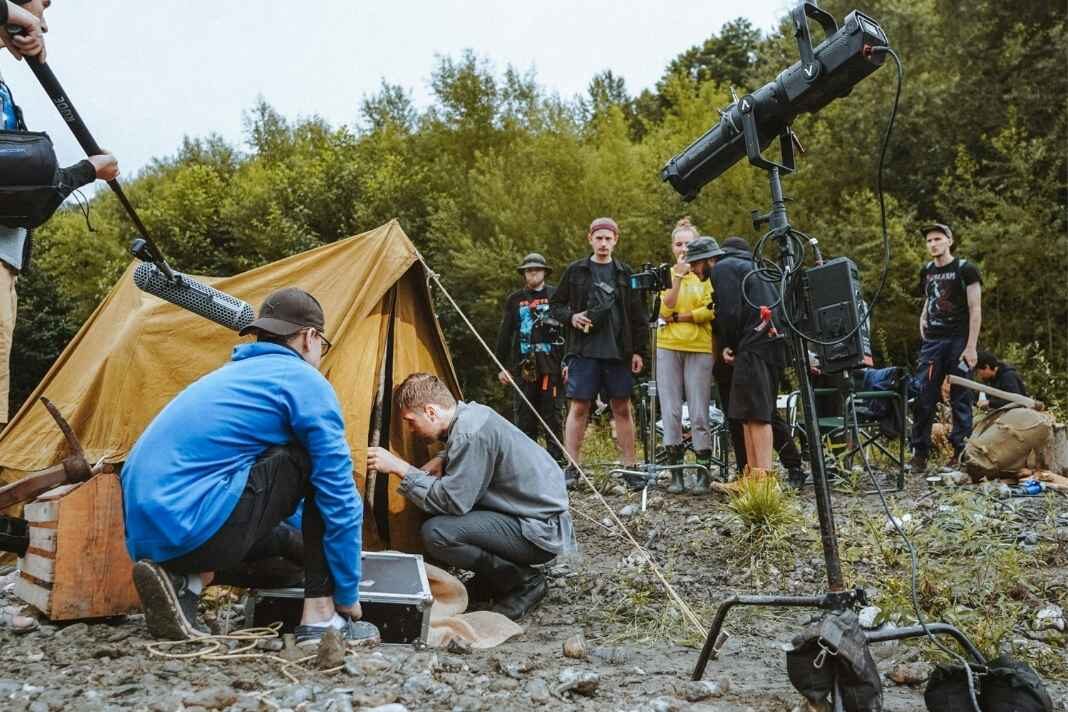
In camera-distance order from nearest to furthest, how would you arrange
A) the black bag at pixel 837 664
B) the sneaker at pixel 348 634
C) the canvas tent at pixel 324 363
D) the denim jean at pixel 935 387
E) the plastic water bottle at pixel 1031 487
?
the black bag at pixel 837 664, the sneaker at pixel 348 634, the canvas tent at pixel 324 363, the plastic water bottle at pixel 1031 487, the denim jean at pixel 935 387

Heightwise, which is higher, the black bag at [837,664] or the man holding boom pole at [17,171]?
the man holding boom pole at [17,171]

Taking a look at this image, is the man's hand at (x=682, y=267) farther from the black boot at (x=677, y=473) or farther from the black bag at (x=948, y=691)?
the black bag at (x=948, y=691)

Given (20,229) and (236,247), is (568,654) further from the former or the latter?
(236,247)

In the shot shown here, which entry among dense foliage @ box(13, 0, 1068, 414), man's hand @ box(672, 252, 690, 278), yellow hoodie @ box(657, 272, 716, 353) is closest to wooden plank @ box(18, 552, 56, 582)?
yellow hoodie @ box(657, 272, 716, 353)

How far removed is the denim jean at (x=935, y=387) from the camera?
23.0 feet

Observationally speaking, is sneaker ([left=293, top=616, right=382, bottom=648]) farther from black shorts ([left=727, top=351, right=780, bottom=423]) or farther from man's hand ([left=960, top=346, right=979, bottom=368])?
man's hand ([left=960, top=346, right=979, bottom=368])

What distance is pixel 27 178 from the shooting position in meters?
3.32

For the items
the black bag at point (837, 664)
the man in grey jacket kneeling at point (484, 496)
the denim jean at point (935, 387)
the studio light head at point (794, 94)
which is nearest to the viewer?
the black bag at point (837, 664)

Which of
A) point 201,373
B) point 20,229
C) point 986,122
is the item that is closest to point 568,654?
point 201,373

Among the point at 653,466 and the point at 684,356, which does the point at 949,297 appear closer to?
the point at 684,356

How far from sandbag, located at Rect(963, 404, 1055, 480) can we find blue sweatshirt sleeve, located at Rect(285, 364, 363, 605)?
16.3ft

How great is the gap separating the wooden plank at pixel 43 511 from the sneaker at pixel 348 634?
1019 mm

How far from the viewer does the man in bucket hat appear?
7.55 meters

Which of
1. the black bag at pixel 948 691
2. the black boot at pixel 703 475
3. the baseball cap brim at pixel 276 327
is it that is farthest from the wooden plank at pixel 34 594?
the black boot at pixel 703 475
